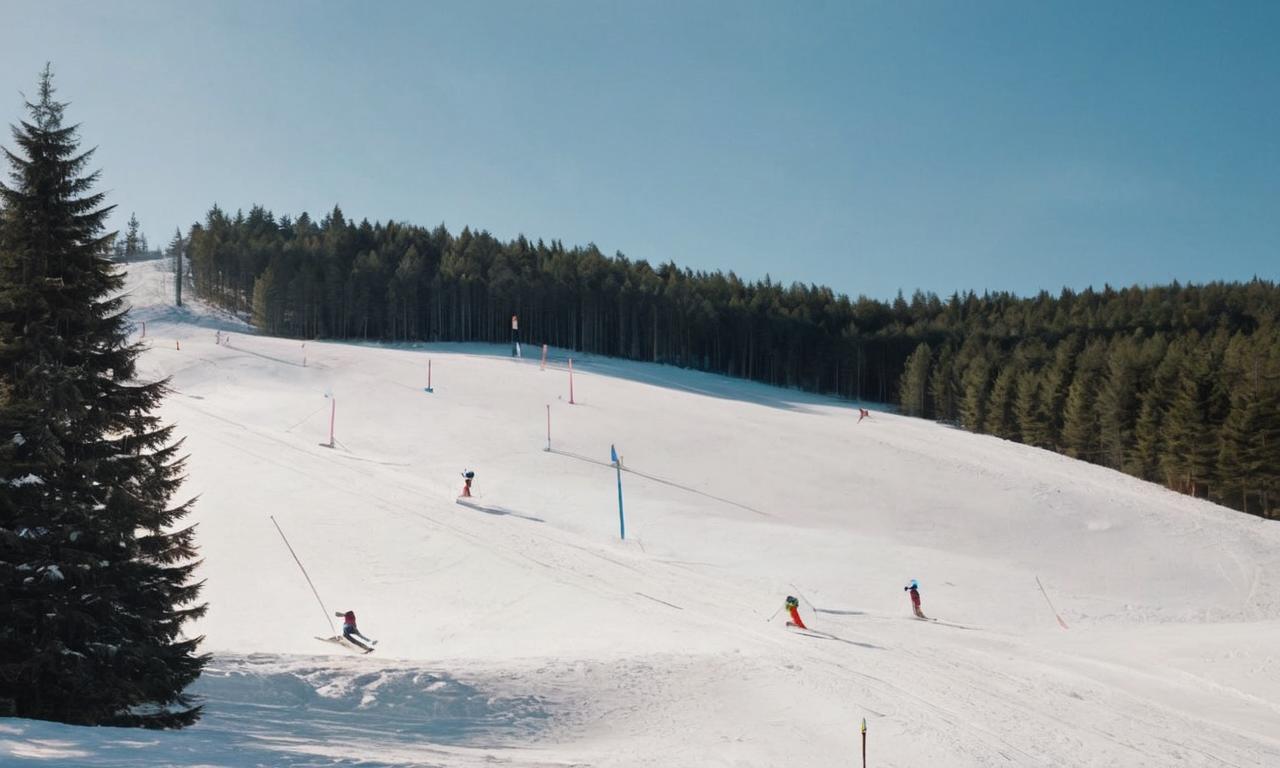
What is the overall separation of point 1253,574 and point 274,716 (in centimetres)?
3456

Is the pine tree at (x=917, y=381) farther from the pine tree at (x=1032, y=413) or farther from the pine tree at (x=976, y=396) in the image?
the pine tree at (x=1032, y=413)

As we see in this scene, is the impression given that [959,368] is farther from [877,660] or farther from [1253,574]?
[877,660]

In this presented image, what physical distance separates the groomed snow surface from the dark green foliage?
3698cm

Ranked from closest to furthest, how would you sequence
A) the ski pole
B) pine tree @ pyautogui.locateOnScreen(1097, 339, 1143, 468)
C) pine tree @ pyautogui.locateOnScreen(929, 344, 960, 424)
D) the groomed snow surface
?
1. the groomed snow surface
2. the ski pole
3. pine tree @ pyautogui.locateOnScreen(1097, 339, 1143, 468)
4. pine tree @ pyautogui.locateOnScreen(929, 344, 960, 424)

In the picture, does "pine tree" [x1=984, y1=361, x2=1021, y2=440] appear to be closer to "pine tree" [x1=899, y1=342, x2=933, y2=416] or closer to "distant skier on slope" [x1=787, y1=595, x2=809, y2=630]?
"pine tree" [x1=899, y1=342, x2=933, y2=416]

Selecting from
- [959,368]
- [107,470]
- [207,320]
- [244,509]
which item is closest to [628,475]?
[244,509]

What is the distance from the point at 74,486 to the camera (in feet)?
34.7

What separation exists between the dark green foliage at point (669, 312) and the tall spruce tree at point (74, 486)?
71416 millimetres

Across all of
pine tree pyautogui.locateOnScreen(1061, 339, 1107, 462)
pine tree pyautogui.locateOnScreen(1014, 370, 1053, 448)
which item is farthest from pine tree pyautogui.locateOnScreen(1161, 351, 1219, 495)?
pine tree pyautogui.locateOnScreen(1014, 370, 1053, 448)

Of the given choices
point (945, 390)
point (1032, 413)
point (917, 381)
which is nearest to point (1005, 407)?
point (1032, 413)

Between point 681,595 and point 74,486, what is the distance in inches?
607

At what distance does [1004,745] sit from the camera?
506 inches

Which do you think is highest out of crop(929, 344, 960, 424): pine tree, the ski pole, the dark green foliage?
the dark green foliage

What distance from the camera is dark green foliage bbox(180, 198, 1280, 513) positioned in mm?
89500
